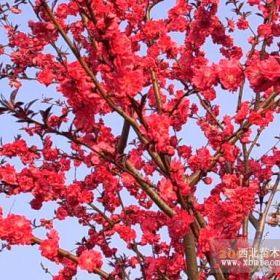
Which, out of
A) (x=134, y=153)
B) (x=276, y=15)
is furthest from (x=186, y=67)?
(x=276, y=15)

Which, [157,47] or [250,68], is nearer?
[250,68]

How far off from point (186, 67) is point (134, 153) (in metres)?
1.10

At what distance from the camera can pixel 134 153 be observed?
5.74 meters

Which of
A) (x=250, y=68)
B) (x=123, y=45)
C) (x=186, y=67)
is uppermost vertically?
(x=186, y=67)

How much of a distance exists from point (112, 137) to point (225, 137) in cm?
109

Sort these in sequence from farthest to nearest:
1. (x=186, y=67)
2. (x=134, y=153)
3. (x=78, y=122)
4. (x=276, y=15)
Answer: (x=276, y=15)
(x=186, y=67)
(x=134, y=153)
(x=78, y=122)

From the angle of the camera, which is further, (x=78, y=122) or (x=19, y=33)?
(x=19, y=33)

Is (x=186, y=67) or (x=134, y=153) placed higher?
(x=186, y=67)

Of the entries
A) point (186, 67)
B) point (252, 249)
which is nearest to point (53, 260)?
point (252, 249)

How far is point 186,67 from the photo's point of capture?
20.2 feet

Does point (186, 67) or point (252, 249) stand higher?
point (186, 67)

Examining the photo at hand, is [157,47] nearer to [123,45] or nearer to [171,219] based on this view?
[171,219]

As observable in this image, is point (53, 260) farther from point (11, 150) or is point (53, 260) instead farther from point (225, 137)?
point (225, 137)

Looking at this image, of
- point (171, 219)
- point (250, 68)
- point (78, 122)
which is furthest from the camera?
point (171, 219)
